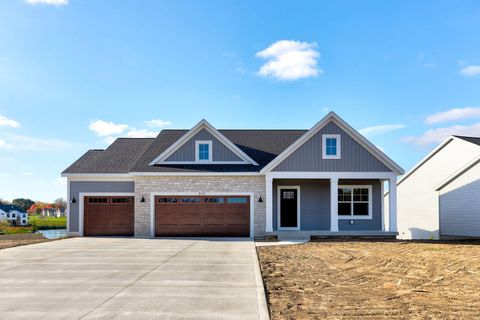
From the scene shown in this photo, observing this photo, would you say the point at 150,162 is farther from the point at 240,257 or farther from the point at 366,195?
the point at 366,195

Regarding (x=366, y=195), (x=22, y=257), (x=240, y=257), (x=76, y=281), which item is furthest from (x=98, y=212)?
(x=366, y=195)

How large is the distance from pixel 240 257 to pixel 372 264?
3.92 m

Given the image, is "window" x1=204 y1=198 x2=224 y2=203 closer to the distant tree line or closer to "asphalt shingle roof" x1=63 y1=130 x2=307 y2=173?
"asphalt shingle roof" x1=63 y1=130 x2=307 y2=173

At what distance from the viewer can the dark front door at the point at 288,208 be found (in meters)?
20.6

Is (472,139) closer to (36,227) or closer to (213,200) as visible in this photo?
(213,200)

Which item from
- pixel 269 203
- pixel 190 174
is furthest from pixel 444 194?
pixel 190 174

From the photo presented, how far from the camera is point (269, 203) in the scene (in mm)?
18938

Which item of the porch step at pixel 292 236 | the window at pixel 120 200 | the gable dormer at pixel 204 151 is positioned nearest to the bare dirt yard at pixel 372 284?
the porch step at pixel 292 236

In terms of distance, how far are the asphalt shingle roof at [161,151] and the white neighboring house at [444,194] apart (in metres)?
9.15

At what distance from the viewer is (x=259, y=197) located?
19.7 metres

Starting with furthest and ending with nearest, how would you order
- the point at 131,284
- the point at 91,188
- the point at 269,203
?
the point at 91,188 < the point at 269,203 < the point at 131,284

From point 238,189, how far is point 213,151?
2.44m

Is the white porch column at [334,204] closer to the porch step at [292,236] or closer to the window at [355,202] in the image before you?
the porch step at [292,236]

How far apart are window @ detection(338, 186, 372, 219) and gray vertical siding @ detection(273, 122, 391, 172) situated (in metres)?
1.79
